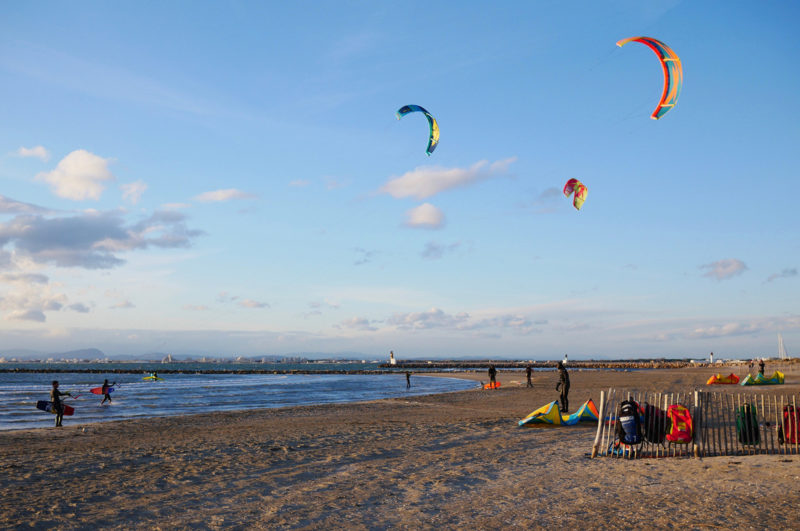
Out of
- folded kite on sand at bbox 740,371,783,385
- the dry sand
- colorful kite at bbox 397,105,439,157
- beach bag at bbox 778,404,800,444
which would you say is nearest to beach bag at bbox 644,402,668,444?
the dry sand

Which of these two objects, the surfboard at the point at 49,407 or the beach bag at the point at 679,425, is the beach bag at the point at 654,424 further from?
the surfboard at the point at 49,407

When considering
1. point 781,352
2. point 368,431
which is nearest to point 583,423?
point 368,431

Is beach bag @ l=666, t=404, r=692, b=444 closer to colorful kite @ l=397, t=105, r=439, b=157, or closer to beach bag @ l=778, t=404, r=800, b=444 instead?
beach bag @ l=778, t=404, r=800, b=444

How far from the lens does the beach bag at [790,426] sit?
980cm

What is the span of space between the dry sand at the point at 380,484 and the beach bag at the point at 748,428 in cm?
38

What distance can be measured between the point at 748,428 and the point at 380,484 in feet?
21.5

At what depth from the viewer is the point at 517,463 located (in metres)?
10.1

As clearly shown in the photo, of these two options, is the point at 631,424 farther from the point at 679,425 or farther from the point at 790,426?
the point at 790,426

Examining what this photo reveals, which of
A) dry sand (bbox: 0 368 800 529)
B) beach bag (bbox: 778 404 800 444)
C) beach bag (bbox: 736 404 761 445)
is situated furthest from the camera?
beach bag (bbox: 736 404 761 445)

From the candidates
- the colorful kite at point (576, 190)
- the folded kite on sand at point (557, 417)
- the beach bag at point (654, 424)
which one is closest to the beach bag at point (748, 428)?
the beach bag at point (654, 424)

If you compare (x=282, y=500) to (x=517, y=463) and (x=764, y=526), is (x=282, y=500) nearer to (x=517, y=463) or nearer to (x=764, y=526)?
(x=517, y=463)

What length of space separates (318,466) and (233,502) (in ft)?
8.87

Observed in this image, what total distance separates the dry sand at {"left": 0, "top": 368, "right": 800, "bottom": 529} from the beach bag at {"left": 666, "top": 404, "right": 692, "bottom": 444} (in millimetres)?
381

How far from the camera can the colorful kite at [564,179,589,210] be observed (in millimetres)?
23781
